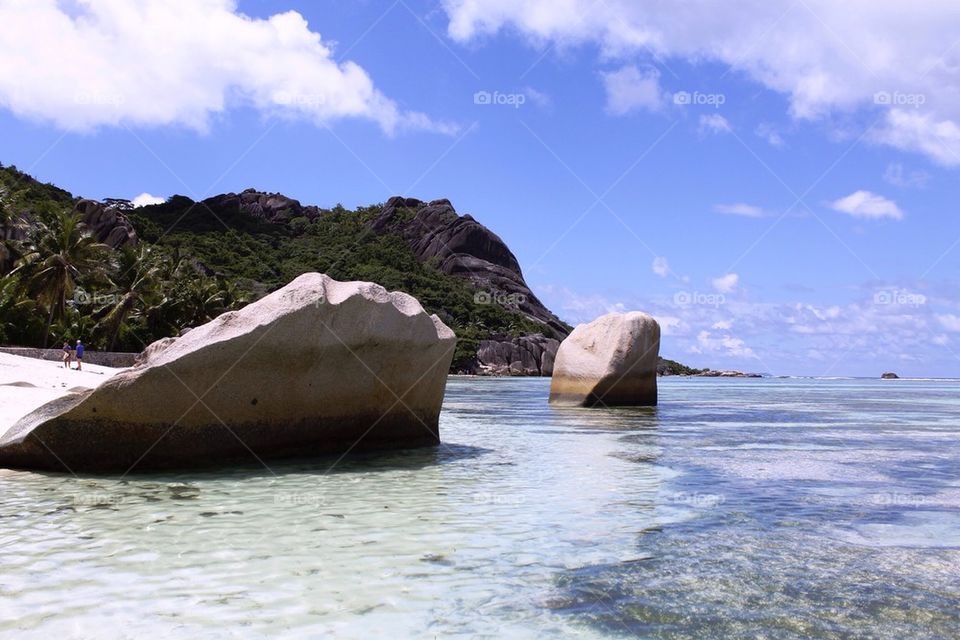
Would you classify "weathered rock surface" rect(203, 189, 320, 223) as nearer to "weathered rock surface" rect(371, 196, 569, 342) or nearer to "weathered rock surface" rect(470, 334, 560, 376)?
"weathered rock surface" rect(371, 196, 569, 342)

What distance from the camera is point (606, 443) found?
12070mm

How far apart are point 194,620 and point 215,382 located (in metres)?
4.67

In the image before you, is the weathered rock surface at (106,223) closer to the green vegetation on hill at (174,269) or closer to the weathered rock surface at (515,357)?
the green vegetation on hill at (174,269)

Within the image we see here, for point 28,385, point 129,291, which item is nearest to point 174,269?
point 129,291

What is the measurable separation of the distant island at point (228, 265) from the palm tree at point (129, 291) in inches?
3.7

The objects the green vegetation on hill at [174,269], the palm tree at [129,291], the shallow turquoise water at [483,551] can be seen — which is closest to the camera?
the shallow turquoise water at [483,551]

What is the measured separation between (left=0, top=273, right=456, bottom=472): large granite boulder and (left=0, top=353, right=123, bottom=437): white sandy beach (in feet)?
1.49

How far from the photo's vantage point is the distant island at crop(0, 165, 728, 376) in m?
37.2

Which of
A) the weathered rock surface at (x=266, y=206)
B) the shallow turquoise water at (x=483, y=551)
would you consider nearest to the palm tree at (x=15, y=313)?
the shallow turquoise water at (x=483, y=551)

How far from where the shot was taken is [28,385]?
52.3 ft

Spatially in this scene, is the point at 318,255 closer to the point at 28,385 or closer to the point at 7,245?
the point at 7,245

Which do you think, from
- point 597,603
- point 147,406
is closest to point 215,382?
point 147,406

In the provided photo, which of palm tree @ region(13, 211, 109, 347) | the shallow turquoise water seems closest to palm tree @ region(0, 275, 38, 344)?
palm tree @ region(13, 211, 109, 347)

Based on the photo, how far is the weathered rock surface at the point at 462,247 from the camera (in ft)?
402
